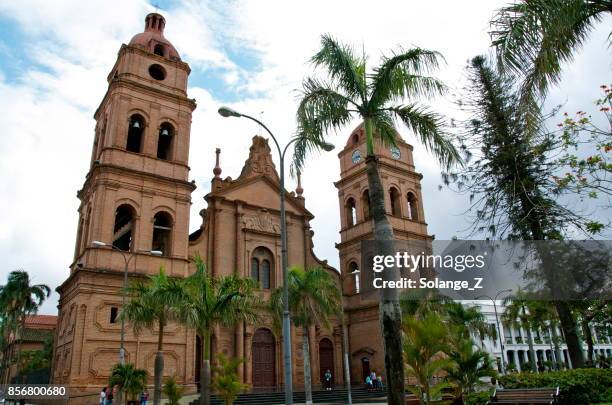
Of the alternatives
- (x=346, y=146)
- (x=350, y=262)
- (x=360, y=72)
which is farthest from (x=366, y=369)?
(x=360, y=72)

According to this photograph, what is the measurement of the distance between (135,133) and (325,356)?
766 inches

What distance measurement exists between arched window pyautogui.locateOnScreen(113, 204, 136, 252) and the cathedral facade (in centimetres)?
10

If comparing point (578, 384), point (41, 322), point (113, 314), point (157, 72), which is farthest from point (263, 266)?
point (41, 322)

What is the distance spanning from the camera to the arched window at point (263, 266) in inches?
1313

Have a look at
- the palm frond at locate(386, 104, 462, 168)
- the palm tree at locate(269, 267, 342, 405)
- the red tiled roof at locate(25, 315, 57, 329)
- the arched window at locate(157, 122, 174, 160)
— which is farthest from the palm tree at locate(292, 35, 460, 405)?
the red tiled roof at locate(25, 315, 57, 329)

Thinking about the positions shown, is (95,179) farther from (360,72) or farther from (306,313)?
(360,72)

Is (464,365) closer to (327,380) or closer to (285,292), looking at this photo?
(285,292)

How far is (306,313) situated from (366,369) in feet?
41.5

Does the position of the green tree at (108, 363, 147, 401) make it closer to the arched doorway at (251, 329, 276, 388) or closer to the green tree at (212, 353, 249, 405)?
the green tree at (212, 353, 249, 405)

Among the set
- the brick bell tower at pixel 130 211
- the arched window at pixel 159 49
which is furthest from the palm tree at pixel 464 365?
the arched window at pixel 159 49

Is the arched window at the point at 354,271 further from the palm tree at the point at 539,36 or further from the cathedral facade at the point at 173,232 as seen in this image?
the palm tree at the point at 539,36

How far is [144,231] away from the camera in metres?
27.3

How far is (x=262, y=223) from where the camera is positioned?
34.1 m

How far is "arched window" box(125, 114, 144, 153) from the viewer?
1192 inches
